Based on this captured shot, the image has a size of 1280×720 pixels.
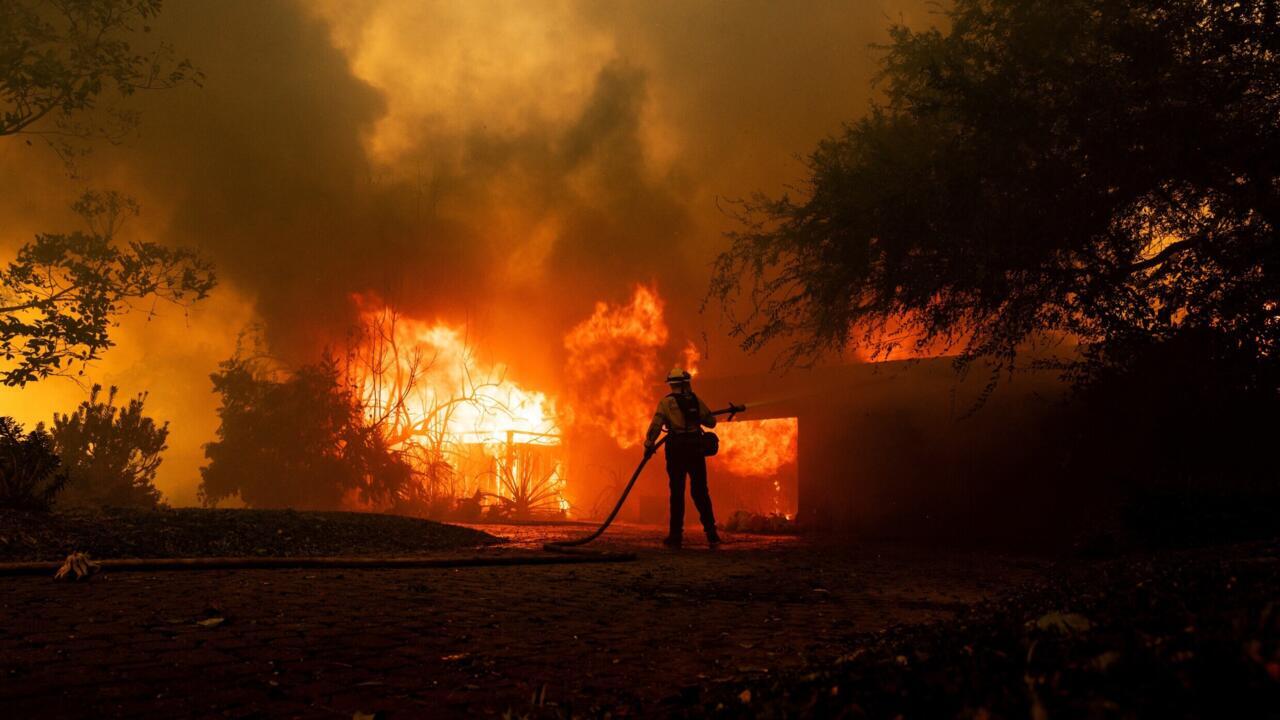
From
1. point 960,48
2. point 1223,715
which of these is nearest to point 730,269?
point 960,48

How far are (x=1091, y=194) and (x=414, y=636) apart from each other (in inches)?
404

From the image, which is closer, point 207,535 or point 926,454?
point 207,535

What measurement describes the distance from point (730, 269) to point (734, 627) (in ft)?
37.6

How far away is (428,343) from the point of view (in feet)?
85.8

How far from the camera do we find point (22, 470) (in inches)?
388

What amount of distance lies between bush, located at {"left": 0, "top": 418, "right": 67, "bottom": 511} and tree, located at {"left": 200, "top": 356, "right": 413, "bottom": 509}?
11734mm

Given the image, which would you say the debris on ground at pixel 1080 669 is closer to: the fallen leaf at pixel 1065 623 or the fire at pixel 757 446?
the fallen leaf at pixel 1065 623

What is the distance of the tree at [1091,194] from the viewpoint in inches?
376

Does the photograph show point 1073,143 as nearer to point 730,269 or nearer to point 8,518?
point 730,269

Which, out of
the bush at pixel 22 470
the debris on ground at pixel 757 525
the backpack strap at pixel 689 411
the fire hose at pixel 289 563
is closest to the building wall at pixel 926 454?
the debris on ground at pixel 757 525

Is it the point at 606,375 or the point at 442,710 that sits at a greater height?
the point at 606,375

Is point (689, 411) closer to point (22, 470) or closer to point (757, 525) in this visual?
point (757, 525)

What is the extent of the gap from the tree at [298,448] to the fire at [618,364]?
7103mm

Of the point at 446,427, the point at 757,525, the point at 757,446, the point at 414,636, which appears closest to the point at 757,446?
the point at 757,446
